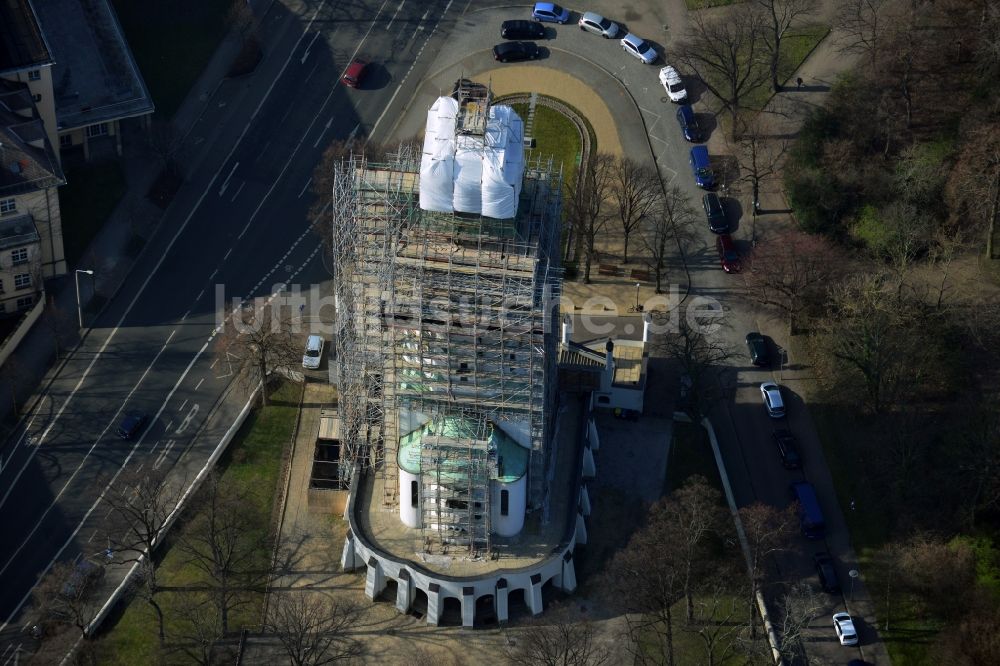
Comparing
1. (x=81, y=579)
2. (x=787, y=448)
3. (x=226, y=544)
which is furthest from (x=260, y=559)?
(x=787, y=448)

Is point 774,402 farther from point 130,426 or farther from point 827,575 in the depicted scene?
point 130,426

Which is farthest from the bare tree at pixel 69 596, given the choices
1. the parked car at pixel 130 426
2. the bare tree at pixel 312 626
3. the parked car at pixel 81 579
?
the bare tree at pixel 312 626

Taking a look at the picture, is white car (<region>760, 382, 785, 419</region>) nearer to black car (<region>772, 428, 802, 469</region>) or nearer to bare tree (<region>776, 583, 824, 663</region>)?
black car (<region>772, 428, 802, 469</region>)

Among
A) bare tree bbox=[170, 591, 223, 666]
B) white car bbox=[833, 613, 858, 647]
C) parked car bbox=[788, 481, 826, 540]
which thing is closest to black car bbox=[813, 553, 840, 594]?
parked car bbox=[788, 481, 826, 540]

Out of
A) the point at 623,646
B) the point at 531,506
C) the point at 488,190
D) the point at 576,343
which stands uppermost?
the point at 488,190

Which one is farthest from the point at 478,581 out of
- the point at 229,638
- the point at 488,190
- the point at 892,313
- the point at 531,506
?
the point at 892,313

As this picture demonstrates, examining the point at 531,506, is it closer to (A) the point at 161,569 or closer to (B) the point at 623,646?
(B) the point at 623,646
